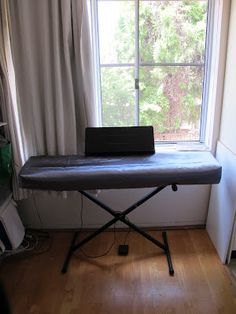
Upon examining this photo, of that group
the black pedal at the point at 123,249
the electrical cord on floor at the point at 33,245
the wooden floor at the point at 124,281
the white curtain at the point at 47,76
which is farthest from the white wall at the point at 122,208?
the white curtain at the point at 47,76

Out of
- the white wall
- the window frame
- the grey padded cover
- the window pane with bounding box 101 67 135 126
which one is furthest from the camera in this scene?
the white wall

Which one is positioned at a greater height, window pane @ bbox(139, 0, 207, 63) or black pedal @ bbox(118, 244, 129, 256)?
window pane @ bbox(139, 0, 207, 63)

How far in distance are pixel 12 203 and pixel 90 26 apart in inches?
58.9

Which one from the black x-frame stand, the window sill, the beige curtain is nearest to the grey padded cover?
the black x-frame stand

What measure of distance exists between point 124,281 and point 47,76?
1.60 metres

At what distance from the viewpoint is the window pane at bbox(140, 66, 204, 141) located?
244cm

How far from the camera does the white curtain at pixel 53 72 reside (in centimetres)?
206

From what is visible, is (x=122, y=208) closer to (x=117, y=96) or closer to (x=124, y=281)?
(x=124, y=281)

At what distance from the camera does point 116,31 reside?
2.33 metres

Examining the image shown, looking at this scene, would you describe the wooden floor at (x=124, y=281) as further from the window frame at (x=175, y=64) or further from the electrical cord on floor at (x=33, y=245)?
the window frame at (x=175, y=64)

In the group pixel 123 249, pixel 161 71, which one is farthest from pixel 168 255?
pixel 161 71

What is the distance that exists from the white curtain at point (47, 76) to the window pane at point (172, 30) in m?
0.51

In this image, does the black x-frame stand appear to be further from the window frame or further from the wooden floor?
the window frame

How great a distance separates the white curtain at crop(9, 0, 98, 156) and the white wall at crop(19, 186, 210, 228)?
0.49 metres
